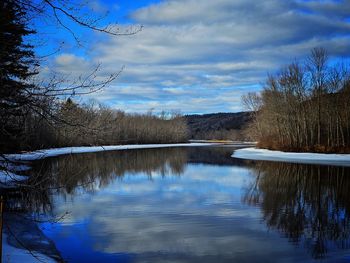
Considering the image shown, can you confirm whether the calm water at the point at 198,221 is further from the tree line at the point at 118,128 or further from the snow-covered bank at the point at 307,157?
the snow-covered bank at the point at 307,157

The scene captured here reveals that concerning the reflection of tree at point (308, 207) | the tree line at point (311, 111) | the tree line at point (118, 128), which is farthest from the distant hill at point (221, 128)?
the reflection of tree at point (308, 207)

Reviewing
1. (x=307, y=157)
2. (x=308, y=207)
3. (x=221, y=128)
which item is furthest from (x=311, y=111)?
(x=221, y=128)

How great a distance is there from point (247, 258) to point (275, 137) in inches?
2024

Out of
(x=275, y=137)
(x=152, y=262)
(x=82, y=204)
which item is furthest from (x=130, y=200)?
(x=275, y=137)

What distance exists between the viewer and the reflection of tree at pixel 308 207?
1046cm

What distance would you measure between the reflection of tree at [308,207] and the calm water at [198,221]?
27 millimetres

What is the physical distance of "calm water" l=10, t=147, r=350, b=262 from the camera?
9.02 meters

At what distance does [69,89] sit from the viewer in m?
4.71

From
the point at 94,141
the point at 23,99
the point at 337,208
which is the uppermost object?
the point at 23,99

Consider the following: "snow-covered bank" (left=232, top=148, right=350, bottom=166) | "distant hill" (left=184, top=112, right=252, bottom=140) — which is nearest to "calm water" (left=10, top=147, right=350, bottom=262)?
"snow-covered bank" (left=232, top=148, right=350, bottom=166)

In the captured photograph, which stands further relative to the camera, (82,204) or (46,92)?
(82,204)

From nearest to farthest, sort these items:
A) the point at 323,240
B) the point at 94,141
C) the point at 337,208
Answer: the point at 94,141 → the point at 323,240 → the point at 337,208

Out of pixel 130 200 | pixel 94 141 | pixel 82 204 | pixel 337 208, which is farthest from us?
pixel 130 200

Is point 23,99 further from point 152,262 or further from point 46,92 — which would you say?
point 152,262
